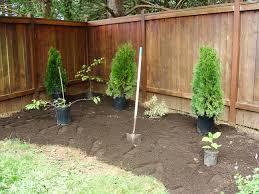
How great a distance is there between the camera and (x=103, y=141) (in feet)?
14.9

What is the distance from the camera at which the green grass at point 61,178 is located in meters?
2.93

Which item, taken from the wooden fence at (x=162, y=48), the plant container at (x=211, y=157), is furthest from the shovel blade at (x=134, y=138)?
the wooden fence at (x=162, y=48)

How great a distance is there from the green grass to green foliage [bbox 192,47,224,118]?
5.16 ft

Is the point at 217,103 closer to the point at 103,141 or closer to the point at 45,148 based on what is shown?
the point at 103,141

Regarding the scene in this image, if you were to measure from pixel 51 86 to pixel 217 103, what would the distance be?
138 inches

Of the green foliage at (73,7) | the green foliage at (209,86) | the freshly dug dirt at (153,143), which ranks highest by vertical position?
the green foliage at (73,7)

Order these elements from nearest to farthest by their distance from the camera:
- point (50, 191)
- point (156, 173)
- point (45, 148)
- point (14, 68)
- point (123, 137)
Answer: point (50, 191) → point (156, 173) → point (45, 148) → point (123, 137) → point (14, 68)

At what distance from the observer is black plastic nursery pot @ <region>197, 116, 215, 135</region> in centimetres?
462

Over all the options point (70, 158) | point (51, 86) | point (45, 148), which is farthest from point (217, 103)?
point (51, 86)

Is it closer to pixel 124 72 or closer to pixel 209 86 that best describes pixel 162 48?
pixel 124 72

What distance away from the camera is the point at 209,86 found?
4.38 metres

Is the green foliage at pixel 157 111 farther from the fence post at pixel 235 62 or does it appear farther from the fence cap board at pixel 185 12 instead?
the fence cap board at pixel 185 12

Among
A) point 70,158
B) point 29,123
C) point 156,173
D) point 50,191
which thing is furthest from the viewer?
point 29,123

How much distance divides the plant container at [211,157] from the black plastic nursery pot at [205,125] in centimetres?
105
